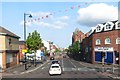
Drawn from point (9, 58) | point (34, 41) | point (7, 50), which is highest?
point (34, 41)

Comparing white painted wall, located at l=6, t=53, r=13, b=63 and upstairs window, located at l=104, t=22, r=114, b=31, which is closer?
white painted wall, located at l=6, t=53, r=13, b=63

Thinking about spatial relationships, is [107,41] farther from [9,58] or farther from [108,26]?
[9,58]

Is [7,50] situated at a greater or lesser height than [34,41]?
lesser

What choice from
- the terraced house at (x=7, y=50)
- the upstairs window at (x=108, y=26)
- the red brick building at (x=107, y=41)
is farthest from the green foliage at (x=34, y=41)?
the upstairs window at (x=108, y=26)

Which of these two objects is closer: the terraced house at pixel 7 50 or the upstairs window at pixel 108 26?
the terraced house at pixel 7 50

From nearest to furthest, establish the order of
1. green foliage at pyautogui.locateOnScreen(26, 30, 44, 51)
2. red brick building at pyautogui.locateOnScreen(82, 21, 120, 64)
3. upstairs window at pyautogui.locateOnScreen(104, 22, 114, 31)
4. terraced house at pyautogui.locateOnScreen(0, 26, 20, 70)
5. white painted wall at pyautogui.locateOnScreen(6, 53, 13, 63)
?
terraced house at pyautogui.locateOnScreen(0, 26, 20, 70) → white painted wall at pyautogui.locateOnScreen(6, 53, 13, 63) → red brick building at pyautogui.locateOnScreen(82, 21, 120, 64) → upstairs window at pyautogui.locateOnScreen(104, 22, 114, 31) → green foliage at pyautogui.locateOnScreen(26, 30, 44, 51)

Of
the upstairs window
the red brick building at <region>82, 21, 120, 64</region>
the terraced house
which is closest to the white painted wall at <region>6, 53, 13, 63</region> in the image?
the terraced house

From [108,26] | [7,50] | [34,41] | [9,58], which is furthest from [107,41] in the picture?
[7,50]

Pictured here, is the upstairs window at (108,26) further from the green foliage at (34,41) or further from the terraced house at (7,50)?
the terraced house at (7,50)

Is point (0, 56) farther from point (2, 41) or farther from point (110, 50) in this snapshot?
point (110, 50)

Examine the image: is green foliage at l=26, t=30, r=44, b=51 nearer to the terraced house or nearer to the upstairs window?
the terraced house

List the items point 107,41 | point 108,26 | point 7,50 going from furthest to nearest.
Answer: point 107,41 → point 108,26 → point 7,50

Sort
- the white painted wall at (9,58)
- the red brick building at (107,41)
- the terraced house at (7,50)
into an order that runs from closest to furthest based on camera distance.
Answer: the terraced house at (7,50), the white painted wall at (9,58), the red brick building at (107,41)

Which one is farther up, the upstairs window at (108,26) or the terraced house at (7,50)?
the upstairs window at (108,26)
